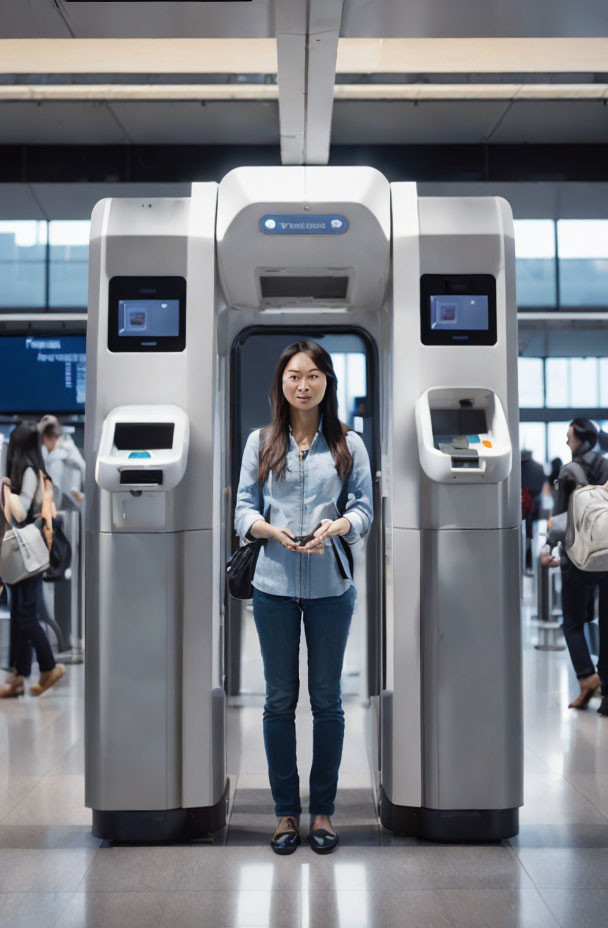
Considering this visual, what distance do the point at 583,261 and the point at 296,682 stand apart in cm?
536

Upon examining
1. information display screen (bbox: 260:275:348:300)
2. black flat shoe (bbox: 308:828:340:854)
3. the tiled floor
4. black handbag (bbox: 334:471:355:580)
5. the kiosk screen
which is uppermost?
information display screen (bbox: 260:275:348:300)

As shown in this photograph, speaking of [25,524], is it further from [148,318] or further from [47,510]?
[148,318]

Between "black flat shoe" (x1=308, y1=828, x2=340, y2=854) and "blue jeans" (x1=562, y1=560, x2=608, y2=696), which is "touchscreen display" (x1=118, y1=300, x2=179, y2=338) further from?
"blue jeans" (x1=562, y1=560, x2=608, y2=696)

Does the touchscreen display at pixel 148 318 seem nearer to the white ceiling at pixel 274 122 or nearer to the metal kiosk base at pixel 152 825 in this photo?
the metal kiosk base at pixel 152 825

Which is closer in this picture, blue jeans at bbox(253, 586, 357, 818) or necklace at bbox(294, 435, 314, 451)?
blue jeans at bbox(253, 586, 357, 818)

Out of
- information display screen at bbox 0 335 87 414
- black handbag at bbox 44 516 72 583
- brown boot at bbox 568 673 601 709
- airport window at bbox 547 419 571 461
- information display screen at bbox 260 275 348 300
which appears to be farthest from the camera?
airport window at bbox 547 419 571 461

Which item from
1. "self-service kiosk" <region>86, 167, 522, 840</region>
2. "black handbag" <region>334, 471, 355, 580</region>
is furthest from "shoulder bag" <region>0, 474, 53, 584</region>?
"black handbag" <region>334, 471, 355, 580</region>

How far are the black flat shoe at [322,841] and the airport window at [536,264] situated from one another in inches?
210

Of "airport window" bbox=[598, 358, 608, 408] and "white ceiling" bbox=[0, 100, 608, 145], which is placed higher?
"white ceiling" bbox=[0, 100, 608, 145]

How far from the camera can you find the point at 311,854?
2.96 m

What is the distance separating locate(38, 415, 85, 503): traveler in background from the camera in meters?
6.57

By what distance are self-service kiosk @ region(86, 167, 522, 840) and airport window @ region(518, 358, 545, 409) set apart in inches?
182

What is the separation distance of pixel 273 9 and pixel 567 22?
113 cm

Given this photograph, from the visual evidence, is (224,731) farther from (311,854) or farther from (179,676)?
(311,854)
